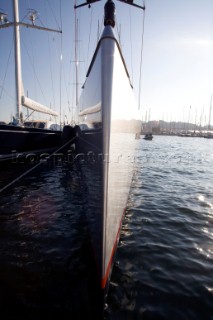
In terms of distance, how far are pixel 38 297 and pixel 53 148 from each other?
38.4 ft

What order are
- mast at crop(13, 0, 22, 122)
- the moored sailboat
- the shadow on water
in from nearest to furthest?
the shadow on water
the moored sailboat
mast at crop(13, 0, 22, 122)

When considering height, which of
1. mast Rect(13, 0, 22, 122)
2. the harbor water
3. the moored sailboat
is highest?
mast Rect(13, 0, 22, 122)

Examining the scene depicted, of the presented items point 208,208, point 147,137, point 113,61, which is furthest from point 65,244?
point 147,137

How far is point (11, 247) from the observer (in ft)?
10.2

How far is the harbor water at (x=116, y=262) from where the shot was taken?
2.10 m

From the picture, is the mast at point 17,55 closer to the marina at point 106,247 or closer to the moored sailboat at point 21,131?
the moored sailboat at point 21,131

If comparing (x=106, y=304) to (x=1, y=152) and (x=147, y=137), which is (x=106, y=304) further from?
(x=147, y=137)

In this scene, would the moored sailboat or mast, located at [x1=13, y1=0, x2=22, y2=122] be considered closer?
the moored sailboat

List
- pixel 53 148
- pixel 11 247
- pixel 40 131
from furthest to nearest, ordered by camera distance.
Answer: pixel 53 148 → pixel 40 131 → pixel 11 247

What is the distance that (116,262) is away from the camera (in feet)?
9.23

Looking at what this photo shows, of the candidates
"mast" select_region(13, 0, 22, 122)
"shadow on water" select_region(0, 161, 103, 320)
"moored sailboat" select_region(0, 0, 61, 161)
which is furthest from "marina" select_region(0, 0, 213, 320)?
"mast" select_region(13, 0, 22, 122)

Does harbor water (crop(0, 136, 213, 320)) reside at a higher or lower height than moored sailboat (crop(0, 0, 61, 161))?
lower

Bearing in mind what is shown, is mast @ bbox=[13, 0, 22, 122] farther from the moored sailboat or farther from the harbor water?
the harbor water

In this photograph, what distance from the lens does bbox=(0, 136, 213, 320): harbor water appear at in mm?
2104
